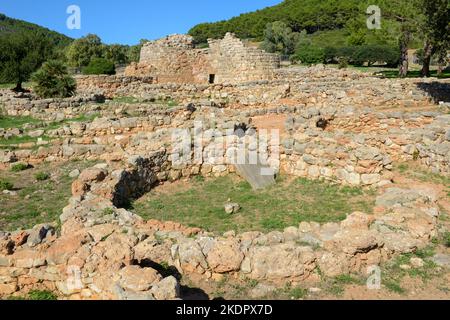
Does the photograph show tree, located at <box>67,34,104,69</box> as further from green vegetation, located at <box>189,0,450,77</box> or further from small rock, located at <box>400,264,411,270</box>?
small rock, located at <box>400,264,411,270</box>

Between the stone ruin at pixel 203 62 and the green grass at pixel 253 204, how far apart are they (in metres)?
18.8

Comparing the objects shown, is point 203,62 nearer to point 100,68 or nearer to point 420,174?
point 100,68

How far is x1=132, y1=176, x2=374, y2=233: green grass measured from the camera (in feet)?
30.0

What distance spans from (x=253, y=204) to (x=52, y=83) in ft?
59.3

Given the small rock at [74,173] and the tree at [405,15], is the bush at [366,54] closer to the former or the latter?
the tree at [405,15]

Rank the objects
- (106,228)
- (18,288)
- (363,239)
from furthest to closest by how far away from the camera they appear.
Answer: (106,228) < (363,239) < (18,288)

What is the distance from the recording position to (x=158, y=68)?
30.1 meters

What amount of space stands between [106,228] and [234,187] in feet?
15.5

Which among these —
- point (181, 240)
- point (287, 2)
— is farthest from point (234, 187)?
point (287, 2)

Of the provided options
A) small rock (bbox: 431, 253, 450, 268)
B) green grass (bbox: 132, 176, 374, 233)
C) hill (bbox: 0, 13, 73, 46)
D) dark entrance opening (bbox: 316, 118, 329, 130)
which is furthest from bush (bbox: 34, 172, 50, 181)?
hill (bbox: 0, 13, 73, 46)

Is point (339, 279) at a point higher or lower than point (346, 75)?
lower

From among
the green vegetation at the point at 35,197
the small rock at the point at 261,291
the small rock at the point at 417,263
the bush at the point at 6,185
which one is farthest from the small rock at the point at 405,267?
the bush at the point at 6,185

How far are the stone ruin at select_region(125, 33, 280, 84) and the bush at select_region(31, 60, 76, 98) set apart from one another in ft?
21.7

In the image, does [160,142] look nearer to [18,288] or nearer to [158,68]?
[18,288]
